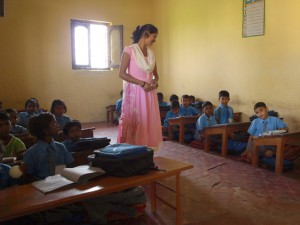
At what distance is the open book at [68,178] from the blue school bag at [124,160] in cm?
6

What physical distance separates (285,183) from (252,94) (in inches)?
114

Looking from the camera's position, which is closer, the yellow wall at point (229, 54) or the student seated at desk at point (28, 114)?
the student seated at desk at point (28, 114)

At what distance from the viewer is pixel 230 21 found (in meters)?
6.59

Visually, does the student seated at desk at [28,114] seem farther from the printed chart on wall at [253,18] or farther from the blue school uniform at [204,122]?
the printed chart on wall at [253,18]

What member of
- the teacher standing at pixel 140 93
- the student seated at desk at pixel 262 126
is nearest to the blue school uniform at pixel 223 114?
the student seated at desk at pixel 262 126

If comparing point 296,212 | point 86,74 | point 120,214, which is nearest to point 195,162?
point 296,212

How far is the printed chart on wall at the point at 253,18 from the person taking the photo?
592 cm

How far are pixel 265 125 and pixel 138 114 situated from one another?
2.15 m

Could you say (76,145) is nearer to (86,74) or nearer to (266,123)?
(266,123)

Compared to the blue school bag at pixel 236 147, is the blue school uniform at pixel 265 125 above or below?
above

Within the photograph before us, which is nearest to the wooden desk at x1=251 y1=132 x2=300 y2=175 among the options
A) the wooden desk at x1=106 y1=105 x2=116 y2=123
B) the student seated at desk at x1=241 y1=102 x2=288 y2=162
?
the student seated at desk at x1=241 y1=102 x2=288 y2=162

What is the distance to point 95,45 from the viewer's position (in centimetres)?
862

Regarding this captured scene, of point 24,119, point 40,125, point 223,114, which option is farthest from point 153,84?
point 223,114

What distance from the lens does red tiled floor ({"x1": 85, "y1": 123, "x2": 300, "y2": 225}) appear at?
8.89ft
